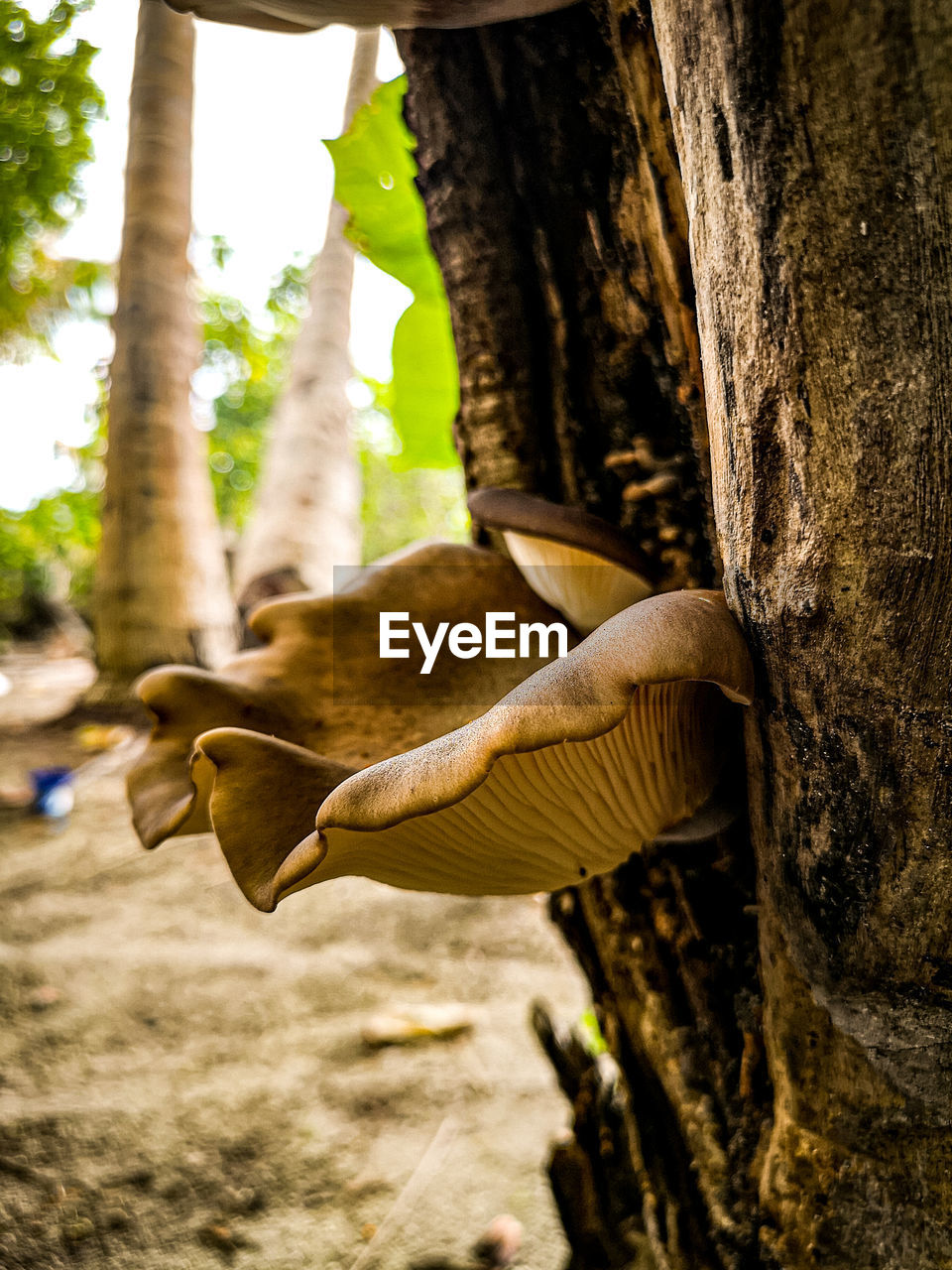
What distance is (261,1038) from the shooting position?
7.43ft

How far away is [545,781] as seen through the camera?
0.72 meters

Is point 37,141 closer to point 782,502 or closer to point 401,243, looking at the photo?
point 401,243

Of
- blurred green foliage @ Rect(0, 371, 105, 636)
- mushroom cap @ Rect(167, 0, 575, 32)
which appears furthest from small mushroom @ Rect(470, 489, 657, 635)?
blurred green foliage @ Rect(0, 371, 105, 636)

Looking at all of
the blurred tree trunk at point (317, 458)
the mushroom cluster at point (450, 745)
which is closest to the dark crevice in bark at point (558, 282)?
the mushroom cluster at point (450, 745)

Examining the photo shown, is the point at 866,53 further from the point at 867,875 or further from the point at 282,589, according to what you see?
the point at 282,589

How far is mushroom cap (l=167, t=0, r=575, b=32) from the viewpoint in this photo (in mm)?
974

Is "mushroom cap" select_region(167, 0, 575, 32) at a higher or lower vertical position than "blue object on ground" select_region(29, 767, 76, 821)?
higher

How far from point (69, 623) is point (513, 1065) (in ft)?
56.0

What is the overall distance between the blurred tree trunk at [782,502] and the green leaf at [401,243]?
684 mm

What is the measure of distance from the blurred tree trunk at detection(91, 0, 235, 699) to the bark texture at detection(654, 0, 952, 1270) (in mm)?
4789

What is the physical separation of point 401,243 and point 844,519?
5.53ft

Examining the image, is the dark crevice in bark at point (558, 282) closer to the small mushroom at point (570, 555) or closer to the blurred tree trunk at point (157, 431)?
the small mushroom at point (570, 555)

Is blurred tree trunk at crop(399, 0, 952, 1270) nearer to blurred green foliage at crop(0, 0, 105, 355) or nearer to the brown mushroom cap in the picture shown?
the brown mushroom cap

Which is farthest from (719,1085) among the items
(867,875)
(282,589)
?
(282,589)
